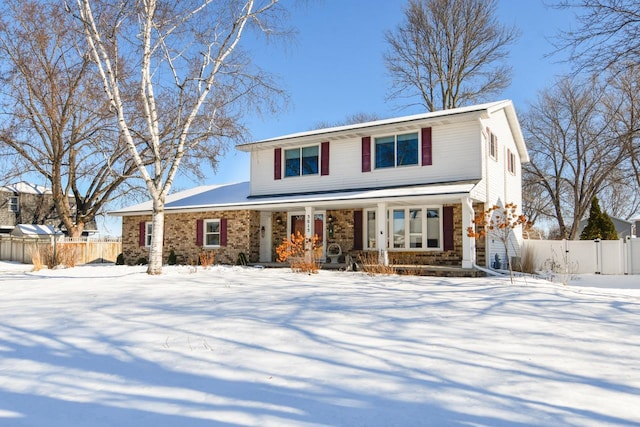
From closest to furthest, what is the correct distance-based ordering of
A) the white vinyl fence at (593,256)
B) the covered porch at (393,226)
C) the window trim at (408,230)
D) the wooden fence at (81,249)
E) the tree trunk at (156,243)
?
the tree trunk at (156,243) → the covered porch at (393,226) → the window trim at (408,230) → the white vinyl fence at (593,256) → the wooden fence at (81,249)

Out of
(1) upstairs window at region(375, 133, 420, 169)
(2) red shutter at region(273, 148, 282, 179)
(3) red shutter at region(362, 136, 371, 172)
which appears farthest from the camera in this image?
(2) red shutter at region(273, 148, 282, 179)

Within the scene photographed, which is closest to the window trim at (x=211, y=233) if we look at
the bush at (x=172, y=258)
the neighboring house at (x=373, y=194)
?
the neighboring house at (x=373, y=194)

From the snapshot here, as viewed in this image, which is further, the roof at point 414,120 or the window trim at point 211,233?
the window trim at point 211,233

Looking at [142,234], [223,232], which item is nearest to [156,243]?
[223,232]

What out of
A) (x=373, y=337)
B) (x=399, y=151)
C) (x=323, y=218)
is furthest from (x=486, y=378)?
(x=323, y=218)

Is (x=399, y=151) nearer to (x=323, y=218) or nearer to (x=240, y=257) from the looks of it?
(x=323, y=218)

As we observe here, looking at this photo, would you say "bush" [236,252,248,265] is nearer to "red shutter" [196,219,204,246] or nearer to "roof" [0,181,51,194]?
"red shutter" [196,219,204,246]

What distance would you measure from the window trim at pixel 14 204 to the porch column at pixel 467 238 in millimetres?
33812

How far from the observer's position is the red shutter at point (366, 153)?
15.8 metres

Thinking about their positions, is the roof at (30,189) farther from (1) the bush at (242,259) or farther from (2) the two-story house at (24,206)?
(1) the bush at (242,259)

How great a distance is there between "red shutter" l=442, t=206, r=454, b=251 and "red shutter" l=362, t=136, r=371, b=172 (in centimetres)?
303

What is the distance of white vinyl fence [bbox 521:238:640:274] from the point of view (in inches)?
627

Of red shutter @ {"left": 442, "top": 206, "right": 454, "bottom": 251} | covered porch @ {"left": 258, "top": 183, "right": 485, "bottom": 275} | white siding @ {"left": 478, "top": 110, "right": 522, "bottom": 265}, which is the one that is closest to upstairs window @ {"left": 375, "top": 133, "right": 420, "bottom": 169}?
covered porch @ {"left": 258, "top": 183, "right": 485, "bottom": 275}

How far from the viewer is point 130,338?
536 cm
